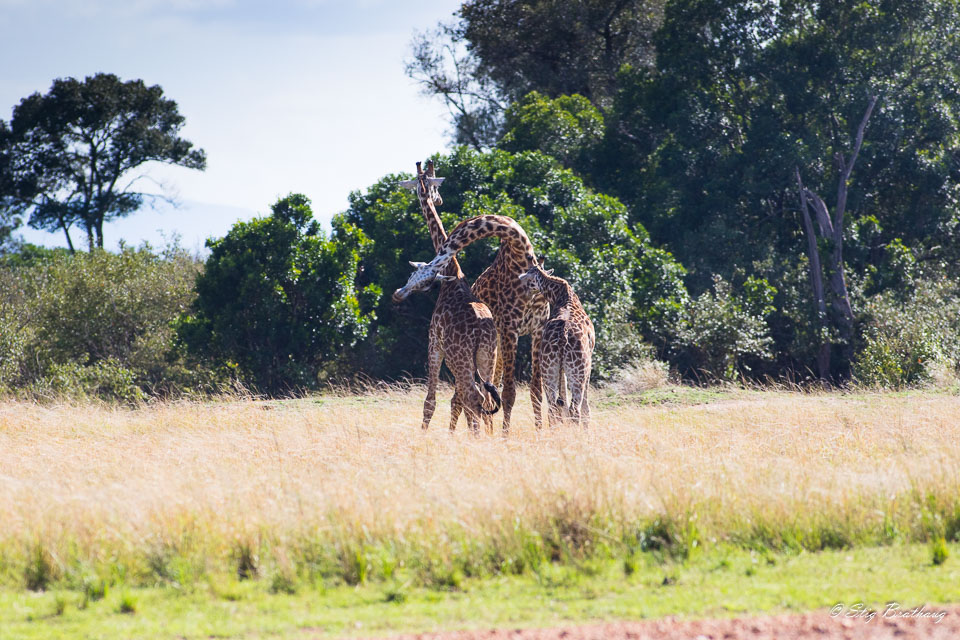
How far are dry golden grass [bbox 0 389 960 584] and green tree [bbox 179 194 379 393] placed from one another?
845 centimetres

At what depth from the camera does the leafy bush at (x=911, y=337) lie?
20.8m

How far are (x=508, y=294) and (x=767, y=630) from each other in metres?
6.72

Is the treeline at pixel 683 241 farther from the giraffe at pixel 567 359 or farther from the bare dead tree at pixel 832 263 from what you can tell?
the giraffe at pixel 567 359

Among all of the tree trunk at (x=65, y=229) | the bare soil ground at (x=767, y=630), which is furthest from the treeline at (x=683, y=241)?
the bare soil ground at (x=767, y=630)

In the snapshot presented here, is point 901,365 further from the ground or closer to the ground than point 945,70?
closer to the ground

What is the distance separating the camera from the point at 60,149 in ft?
118

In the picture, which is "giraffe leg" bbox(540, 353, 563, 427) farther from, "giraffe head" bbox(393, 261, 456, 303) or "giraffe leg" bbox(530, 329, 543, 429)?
"giraffe head" bbox(393, 261, 456, 303)

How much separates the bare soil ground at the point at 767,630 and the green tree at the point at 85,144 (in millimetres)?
34144

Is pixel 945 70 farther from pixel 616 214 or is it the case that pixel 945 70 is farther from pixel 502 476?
pixel 502 476

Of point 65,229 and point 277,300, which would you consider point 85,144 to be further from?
point 277,300

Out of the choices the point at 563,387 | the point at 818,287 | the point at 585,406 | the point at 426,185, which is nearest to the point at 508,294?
the point at 563,387

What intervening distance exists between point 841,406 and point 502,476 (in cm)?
798

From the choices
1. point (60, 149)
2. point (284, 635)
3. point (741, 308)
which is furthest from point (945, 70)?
point (60, 149)

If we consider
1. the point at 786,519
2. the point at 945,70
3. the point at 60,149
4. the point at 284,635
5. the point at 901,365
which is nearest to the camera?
the point at 284,635
